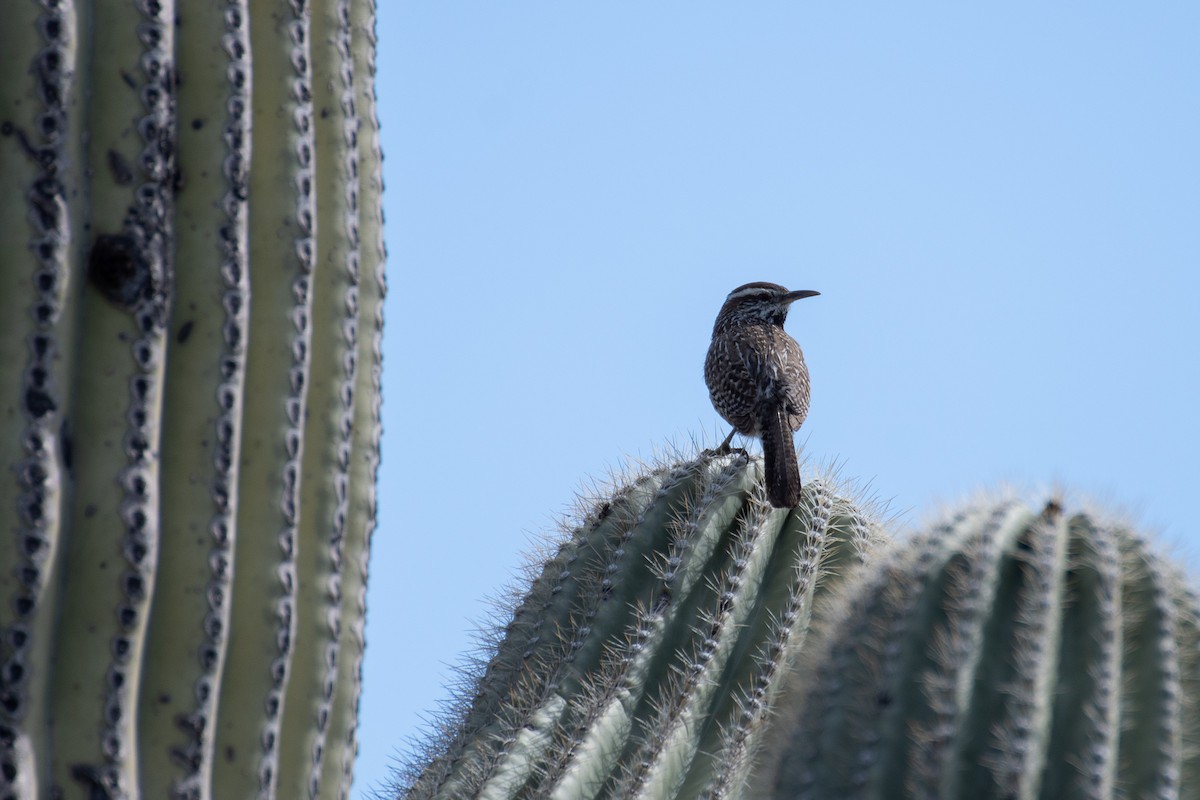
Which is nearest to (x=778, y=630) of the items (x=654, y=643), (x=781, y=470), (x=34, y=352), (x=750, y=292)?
(x=654, y=643)

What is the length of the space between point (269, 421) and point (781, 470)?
6.79 ft

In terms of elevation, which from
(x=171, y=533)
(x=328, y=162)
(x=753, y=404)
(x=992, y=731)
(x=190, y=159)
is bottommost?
(x=171, y=533)

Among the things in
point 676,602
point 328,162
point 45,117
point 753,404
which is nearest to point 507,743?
point 676,602

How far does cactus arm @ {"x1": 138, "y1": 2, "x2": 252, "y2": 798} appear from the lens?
84.4 inches

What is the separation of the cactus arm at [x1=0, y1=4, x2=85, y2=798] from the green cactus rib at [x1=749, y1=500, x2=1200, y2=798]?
3.69 ft

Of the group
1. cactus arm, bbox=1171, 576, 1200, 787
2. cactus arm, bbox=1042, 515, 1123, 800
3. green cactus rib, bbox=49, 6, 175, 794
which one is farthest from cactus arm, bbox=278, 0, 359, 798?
cactus arm, bbox=1171, 576, 1200, 787

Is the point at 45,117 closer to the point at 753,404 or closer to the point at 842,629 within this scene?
the point at 842,629

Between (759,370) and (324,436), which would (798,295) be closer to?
(759,370)

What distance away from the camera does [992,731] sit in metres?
1.96

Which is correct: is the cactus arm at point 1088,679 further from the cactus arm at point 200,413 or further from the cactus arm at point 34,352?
the cactus arm at point 34,352

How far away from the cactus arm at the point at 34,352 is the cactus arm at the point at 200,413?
16 centimetres

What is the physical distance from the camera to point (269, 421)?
227 centimetres

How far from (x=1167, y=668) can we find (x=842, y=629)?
19.6 inches

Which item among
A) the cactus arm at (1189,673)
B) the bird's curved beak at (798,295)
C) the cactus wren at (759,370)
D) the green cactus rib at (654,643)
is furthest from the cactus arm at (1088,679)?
the bird's curved beak at (798,295)
